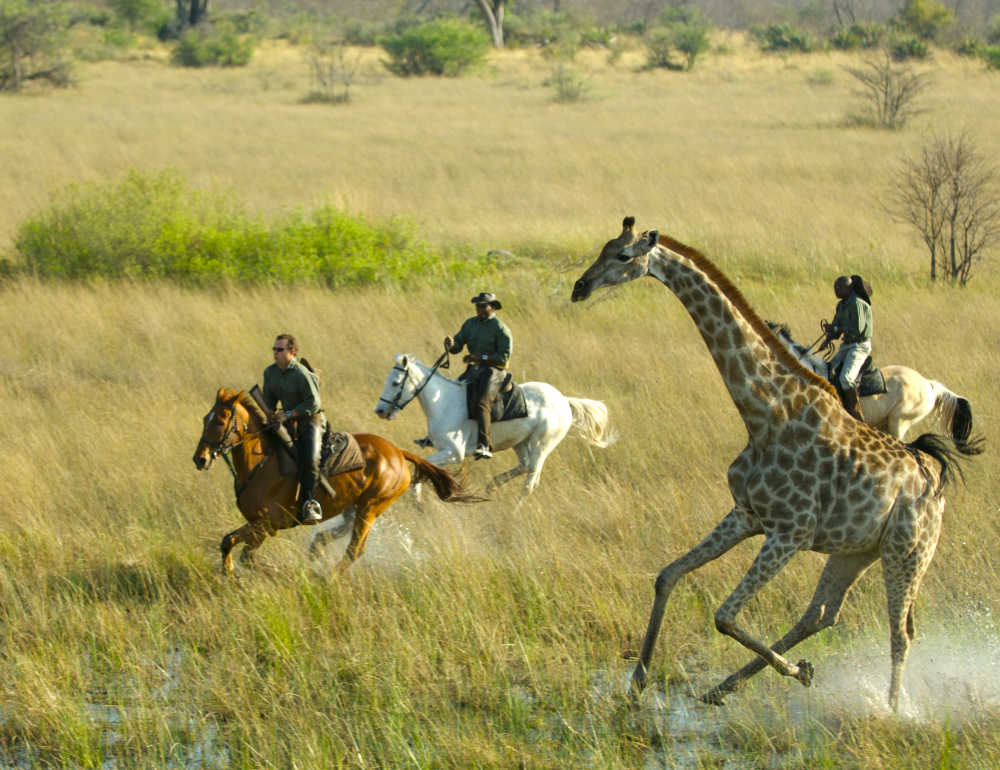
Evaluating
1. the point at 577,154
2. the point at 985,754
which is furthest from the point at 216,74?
the point at 985,754

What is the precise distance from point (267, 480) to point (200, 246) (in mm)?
10533

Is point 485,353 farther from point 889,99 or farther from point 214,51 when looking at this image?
point 214,51

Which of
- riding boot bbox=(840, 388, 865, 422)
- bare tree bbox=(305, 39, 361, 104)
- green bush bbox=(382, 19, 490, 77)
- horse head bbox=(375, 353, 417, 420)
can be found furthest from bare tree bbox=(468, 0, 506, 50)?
riding boot bbox=(840, 388, 865, 422)

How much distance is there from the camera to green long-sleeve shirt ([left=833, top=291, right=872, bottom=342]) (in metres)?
8.50

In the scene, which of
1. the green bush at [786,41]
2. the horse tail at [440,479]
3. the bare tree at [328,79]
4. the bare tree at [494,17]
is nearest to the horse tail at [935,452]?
the horse tail at [440,479]

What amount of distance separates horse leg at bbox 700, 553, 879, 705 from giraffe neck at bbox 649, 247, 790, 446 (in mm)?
989

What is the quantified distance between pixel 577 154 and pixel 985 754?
22643mm

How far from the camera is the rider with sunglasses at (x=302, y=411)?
22.0 ft

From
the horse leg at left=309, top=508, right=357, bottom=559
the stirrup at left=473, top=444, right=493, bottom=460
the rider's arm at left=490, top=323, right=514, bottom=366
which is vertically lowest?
the horse leg at left=309, top=508, right=357, bottom=559

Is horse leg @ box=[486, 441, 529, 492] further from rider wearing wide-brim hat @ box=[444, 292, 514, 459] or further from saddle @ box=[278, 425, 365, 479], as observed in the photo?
saddle @ box=[278, 425, 365, 479]

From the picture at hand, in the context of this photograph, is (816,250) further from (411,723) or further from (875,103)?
(875,103)

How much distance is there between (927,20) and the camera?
5516cm

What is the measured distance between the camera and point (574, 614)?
6.55m

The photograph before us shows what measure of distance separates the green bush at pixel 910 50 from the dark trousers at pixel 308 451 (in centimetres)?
4729
